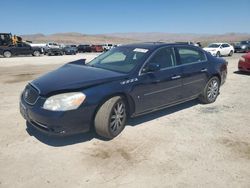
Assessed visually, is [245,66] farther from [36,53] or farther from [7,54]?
[36,53]

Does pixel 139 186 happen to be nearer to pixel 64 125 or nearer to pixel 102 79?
pixel 64 125

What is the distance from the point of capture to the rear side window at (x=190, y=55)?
605cm

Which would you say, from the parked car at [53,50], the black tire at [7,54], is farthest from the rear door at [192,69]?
the parked car at [53,50]

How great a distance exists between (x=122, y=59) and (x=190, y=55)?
5.70ft

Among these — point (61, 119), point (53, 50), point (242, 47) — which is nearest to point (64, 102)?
point (61, 119)

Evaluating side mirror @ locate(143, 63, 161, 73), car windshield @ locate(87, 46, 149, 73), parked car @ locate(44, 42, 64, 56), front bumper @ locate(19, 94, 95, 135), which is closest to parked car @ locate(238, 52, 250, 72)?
car windshield @ locate(87, 46, 149, 73)

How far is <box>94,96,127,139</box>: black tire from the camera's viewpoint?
4.43 metres

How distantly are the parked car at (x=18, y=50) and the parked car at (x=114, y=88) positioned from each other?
2544 centimetres

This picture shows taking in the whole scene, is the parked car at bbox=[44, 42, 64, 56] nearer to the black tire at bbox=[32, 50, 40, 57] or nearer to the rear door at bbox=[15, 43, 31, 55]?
the black tire at bbox=[32, 50, 40, 57]

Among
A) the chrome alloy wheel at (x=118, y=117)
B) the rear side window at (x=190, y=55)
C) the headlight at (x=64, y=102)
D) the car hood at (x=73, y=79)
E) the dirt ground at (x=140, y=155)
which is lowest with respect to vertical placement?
the dirt ground at (x=140, y=155)

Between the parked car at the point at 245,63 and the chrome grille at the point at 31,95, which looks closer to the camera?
the chrome grille at the point at 31,95

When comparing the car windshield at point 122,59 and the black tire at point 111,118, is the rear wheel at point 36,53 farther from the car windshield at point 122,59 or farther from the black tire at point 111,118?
the black tire at point 111,118

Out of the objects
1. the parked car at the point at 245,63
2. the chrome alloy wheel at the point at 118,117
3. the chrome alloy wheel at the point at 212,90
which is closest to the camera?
the chrome alloy wheel at the point at 118,117

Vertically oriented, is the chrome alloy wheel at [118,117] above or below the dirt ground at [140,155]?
above
